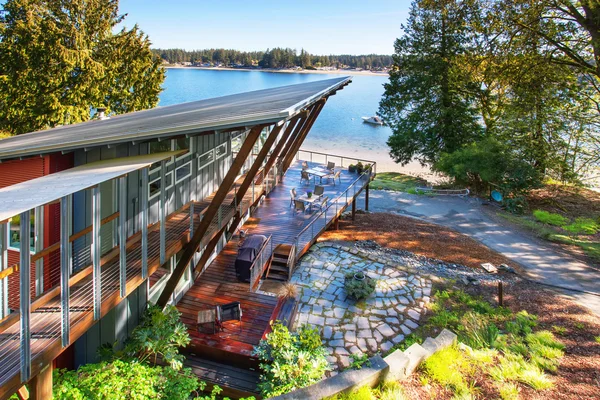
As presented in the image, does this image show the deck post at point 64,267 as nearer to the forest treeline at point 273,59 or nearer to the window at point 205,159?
the window at point 205,159

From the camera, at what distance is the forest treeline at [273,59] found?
14038 centimetres

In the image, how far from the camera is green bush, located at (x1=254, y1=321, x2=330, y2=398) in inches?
293

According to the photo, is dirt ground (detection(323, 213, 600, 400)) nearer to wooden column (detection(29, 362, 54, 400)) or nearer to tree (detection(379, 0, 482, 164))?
wooden column (detection(29, 362, 54, 400))

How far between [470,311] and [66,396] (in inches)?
371

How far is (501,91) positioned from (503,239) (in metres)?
14.6

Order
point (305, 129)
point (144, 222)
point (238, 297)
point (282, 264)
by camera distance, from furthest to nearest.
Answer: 1. point (305, 129)
2. point (282, 264)
3. point (238, 297)
4. point (144, 222)

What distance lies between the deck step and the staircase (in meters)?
3.73

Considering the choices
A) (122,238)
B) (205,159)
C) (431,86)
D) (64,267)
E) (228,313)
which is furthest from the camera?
(431,86)

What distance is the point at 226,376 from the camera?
8469 millimetres

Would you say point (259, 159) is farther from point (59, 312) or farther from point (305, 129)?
point (305, 129)

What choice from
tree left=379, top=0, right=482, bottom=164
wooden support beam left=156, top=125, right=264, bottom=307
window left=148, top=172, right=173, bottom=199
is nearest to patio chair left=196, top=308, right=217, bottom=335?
wooden support beam left=156, top=125, right=264, bottom=307

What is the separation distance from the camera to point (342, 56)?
560ft

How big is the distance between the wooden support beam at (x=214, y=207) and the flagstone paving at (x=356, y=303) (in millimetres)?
3374

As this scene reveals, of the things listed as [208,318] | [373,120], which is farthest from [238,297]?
[373,120]
